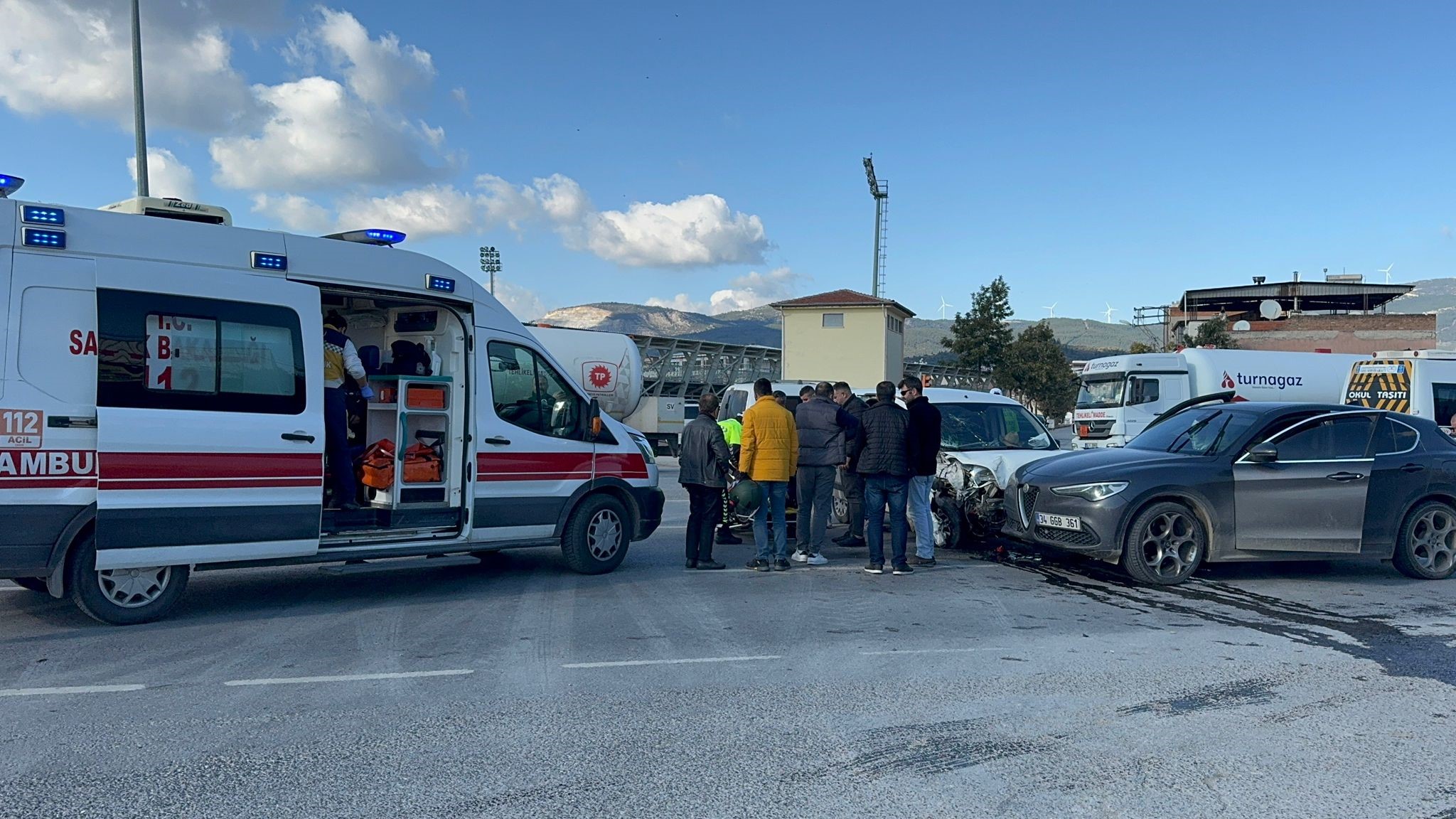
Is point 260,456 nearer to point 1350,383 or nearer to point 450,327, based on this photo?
point 450,327

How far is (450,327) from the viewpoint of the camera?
9109mm

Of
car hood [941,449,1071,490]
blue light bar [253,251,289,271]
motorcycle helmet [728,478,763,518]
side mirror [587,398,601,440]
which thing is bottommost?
motorcycle helmet [728,478,763,518]

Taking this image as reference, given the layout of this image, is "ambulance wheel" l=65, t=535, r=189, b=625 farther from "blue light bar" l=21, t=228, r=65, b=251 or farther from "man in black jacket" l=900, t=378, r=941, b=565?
"man in black jacket" l=900, t=378, r=941, b=565

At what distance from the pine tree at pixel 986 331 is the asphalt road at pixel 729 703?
120ft

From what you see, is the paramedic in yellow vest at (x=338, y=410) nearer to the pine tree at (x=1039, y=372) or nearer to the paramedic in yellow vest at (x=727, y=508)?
the paramedic in yellow vest at (x=727, y=508)

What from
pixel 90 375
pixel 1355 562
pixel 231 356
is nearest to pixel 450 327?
pixel 231 356

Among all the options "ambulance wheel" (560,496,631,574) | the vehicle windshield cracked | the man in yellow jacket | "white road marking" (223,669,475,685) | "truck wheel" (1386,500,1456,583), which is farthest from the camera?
the vehicle windshield cracked

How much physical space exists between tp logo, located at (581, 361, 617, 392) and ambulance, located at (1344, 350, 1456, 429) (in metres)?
16.9

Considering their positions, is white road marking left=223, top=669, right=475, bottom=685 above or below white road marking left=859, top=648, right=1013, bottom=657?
above

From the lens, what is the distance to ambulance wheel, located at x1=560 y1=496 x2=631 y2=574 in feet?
30.6

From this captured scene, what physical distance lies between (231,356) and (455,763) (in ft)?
13.7

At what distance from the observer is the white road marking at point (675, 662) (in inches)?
245

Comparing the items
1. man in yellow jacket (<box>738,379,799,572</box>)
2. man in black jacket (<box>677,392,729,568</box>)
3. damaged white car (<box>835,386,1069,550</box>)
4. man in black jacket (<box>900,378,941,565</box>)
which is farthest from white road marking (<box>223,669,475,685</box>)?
damaged white car (<box>835,386,1069,550</box>)

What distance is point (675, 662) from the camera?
20.8ft
